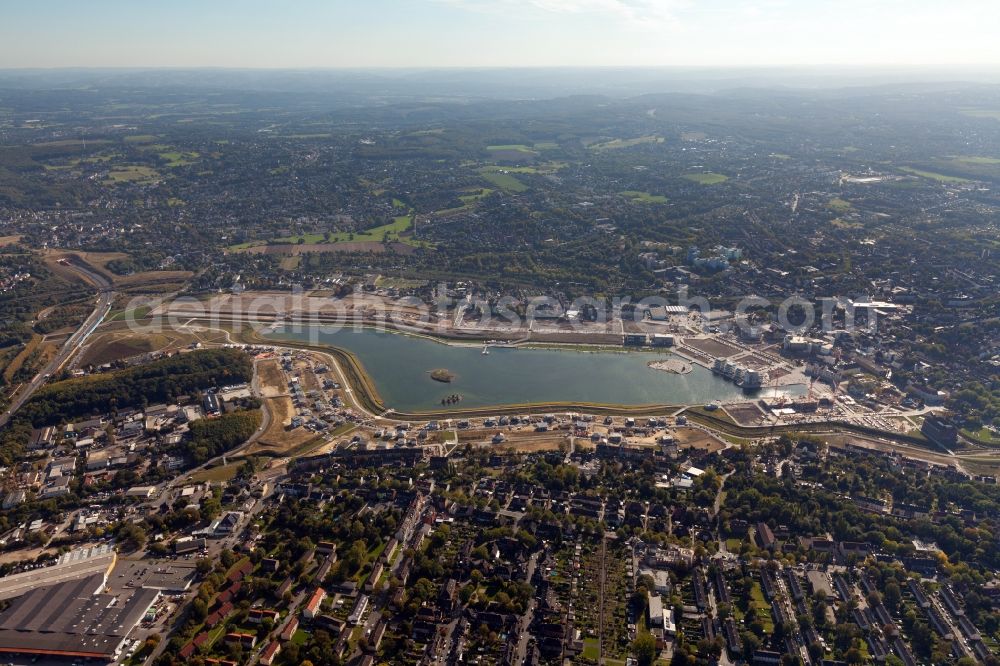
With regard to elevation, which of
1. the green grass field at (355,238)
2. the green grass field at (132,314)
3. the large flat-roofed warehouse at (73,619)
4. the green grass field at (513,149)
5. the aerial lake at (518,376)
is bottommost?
the large flat-roofed warehouse at (73,619)

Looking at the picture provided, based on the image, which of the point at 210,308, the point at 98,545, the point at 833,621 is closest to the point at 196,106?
the point at 210,308

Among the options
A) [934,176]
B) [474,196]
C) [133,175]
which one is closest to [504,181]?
[474,196]

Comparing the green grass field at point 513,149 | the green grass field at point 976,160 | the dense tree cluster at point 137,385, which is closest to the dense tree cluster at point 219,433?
the dense tree cluster at point 137,385

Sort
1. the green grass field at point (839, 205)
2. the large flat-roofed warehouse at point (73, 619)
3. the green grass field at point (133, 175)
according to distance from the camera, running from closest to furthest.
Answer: the large flat-roofed warehouse at point (73, 619) < the green grass field at point (839, 205) < the green grass field at point (133, 175)

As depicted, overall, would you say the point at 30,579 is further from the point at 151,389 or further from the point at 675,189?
the point at 675,189

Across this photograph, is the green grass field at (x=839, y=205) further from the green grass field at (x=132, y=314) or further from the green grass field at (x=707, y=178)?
the green grass field at (x=132, y=314)
